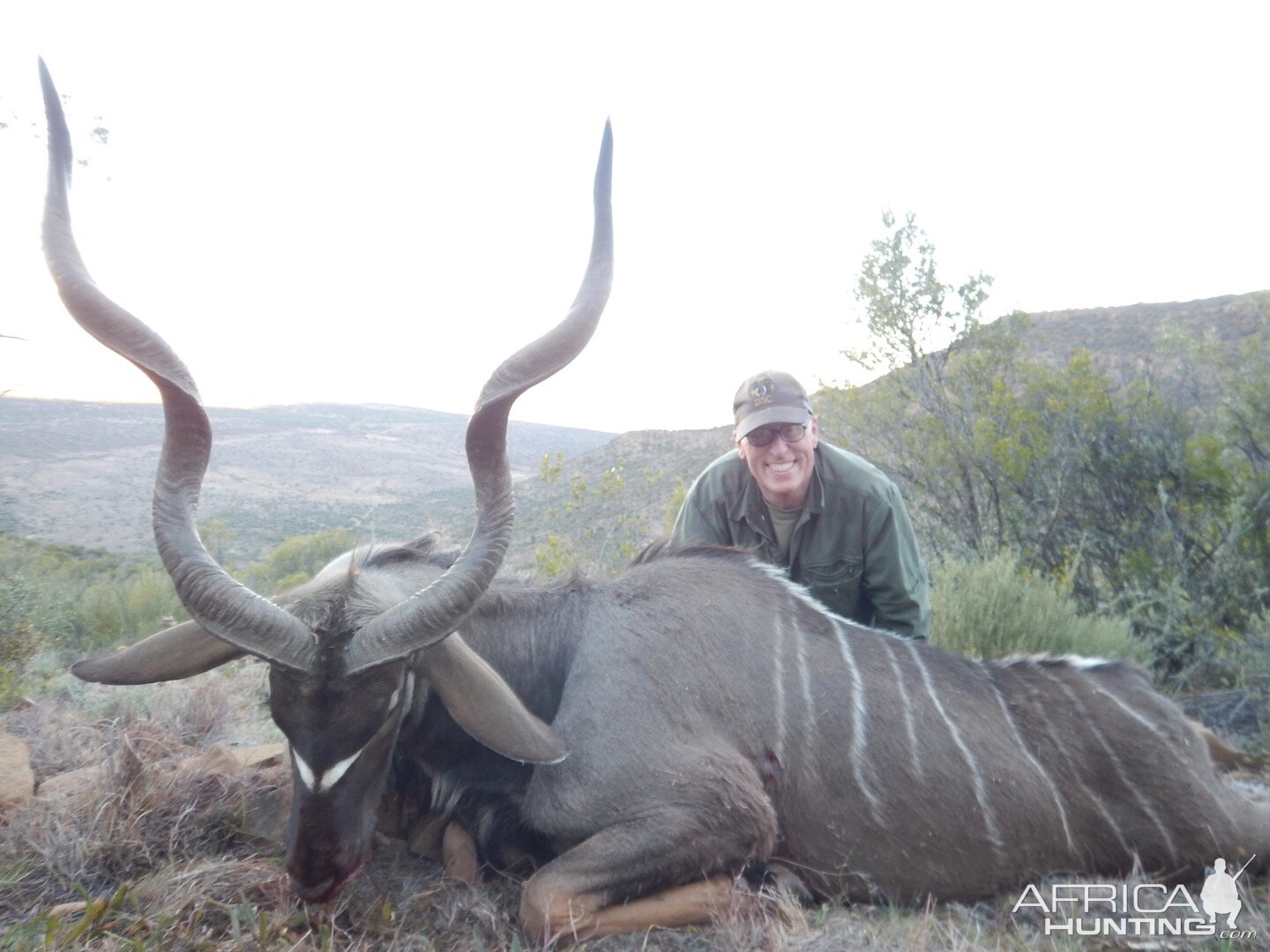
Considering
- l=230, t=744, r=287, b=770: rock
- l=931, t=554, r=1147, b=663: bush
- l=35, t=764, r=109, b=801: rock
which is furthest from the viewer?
l=931, t=554, r=1147, b=663: bush

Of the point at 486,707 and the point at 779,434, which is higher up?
the point at 779,434

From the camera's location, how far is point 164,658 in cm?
277

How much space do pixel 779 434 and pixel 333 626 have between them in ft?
8.28

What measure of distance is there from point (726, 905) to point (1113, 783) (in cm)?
156

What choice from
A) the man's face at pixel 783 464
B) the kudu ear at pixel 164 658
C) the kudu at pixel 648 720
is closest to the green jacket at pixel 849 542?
the man's face at pixel 783 464

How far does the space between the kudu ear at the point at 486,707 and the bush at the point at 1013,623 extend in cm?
376

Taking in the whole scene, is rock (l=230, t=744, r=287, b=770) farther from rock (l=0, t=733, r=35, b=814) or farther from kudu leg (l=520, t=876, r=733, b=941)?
kudu leg (l=520, t=876, r=733, b=941)

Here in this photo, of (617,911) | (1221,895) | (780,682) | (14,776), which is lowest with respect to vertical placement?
(1221,895)

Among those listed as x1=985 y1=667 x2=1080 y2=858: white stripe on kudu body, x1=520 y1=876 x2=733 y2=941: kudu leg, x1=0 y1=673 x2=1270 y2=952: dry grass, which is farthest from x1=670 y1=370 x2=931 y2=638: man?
x1=520 y1=876 x2=733 y2=941: kudu leg

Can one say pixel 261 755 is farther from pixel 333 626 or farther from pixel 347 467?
pixel 347 467

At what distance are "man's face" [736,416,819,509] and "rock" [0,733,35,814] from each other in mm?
3379

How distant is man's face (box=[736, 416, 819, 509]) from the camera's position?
14.3ft

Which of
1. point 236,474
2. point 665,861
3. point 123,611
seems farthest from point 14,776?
point 236,474

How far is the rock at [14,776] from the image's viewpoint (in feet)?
9.96
